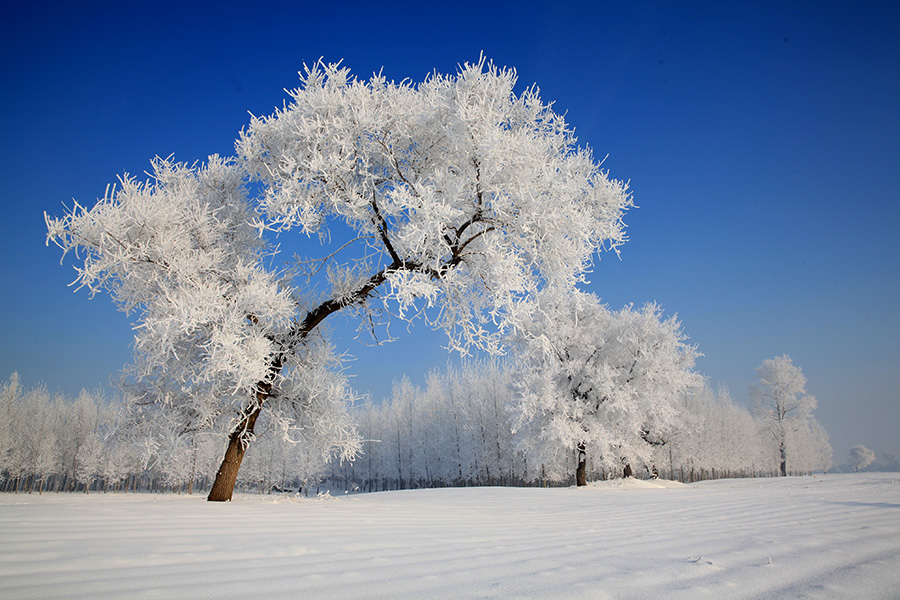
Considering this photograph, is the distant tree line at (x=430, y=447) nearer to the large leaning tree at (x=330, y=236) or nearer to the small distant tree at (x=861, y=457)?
the small distant tree at (x=861, y=457)

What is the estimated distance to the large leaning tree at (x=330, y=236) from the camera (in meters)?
6.91

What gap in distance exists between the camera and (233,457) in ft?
26.2

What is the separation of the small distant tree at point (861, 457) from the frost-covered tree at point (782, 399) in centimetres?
4236

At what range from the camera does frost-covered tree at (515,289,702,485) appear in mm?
18984

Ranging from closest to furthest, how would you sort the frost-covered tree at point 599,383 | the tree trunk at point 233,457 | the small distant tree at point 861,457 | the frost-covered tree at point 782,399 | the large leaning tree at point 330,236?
the large leaning tree at point 330,236 → the tree trunk at point 233,457 → the frost-covered tree at point 599,383 → the frost-covered tree at point 782,399 → the small distant tree at point 861,457

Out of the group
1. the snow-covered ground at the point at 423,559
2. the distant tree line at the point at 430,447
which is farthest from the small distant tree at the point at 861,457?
the snow-covered ground at the point at 423,559

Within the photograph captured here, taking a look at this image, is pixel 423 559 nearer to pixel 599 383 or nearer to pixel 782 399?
pixel 599 383

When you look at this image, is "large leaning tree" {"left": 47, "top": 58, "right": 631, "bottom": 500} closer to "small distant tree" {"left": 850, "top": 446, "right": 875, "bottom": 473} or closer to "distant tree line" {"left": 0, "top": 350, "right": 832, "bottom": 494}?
"distant tree line" {"left": 0, "top": 350, "right": 832, "bottom": 494}

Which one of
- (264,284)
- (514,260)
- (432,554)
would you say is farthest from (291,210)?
(432,554)

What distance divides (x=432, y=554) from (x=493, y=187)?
5638 mm

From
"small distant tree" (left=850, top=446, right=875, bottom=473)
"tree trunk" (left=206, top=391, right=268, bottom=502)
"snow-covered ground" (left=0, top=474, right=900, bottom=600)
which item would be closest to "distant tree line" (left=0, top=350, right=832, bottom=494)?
"small distant tree" (left=850, top=446, right=875, bottom=473)

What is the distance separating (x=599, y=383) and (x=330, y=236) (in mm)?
14888

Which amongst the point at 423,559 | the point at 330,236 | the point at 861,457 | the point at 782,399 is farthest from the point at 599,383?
the point at 861,457

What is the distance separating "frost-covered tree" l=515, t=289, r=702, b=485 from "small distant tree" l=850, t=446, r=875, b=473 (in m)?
66.5
